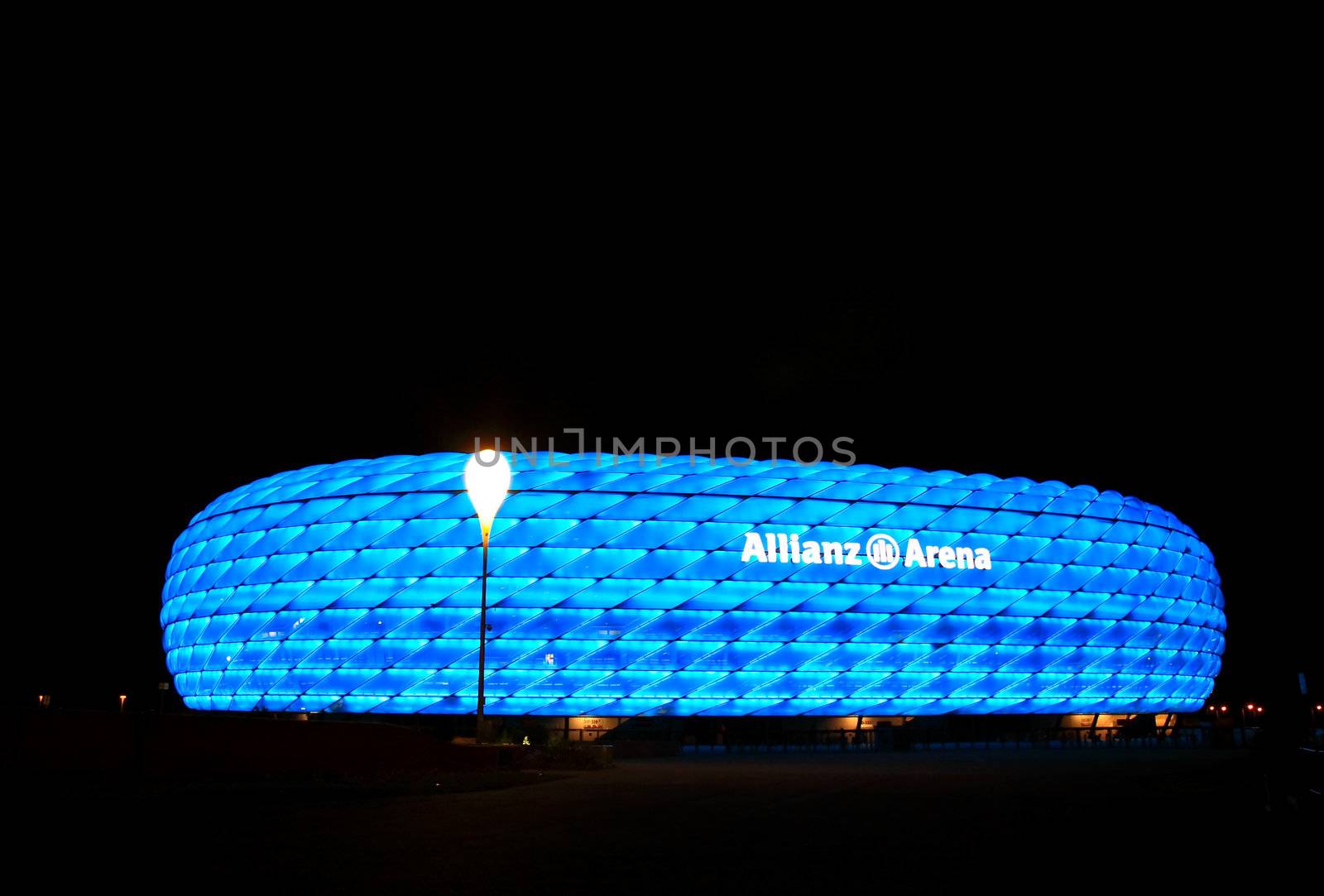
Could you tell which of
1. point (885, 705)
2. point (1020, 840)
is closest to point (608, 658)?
point (885, 705)

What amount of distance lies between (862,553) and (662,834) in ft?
113

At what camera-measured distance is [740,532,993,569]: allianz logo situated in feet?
138

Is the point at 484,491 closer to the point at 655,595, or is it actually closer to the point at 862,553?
the point at 655,595

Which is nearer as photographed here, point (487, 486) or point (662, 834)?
point (662, 834)

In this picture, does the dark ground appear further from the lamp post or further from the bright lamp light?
the bright lamp light

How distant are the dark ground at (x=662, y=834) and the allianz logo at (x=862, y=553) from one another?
2475 cm

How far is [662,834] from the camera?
391 inches

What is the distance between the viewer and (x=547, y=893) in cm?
654

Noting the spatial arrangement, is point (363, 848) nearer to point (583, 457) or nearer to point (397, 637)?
point (397, 637)

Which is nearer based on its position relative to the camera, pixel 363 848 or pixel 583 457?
pixel 363 848

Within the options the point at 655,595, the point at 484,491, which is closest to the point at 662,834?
the point at 484,491

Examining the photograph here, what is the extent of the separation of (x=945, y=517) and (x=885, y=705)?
26.9ft

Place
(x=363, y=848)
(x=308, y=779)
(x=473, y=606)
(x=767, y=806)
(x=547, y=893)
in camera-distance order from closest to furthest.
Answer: (x=547, y=893)
(x=363, y=848)
(x=767, y=806)
(x=308, y=779)
(x=473, y=606)

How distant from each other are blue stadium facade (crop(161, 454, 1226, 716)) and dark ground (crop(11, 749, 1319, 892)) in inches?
952
